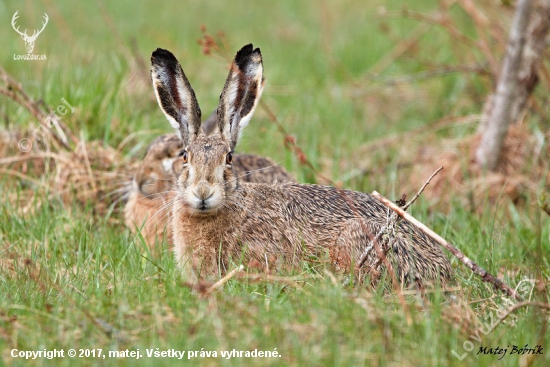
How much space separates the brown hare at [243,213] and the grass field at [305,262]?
0.72 feet

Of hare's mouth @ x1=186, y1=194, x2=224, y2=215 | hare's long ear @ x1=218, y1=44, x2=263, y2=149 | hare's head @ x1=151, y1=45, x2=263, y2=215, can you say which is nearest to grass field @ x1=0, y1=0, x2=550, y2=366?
hare's mouth @ x1=186, y1=194, x2=224, y2=215

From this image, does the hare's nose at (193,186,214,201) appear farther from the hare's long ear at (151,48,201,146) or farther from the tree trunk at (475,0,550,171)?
the tree trunk at (475,0,550,171)

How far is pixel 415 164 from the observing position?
790 centimetres

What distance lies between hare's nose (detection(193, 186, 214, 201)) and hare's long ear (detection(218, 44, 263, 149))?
590mm

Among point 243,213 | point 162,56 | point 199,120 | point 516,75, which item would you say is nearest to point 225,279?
point 243,213

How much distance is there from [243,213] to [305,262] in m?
0.56

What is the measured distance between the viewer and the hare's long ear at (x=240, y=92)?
5.22m

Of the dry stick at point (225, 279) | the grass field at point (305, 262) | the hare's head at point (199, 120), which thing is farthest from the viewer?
the hare's head at point (199, 120)

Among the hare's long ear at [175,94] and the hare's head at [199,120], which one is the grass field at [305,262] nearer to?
the hare's head at [199,120]

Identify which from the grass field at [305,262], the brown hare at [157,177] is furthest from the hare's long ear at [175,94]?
the brown hare at [157,177]

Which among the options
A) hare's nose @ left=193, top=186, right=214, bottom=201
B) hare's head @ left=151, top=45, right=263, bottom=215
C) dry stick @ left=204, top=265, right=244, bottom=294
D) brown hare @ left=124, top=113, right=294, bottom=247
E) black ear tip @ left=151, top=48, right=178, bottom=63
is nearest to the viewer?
dry stick @ left=204, top=265, right=244, bottom=294

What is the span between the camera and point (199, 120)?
5320 millimetres

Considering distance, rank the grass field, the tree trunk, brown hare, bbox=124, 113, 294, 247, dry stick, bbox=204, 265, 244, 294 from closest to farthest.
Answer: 1. the grass field
2. dry stick, bbox=204, 265, 244, 294
3. brown hare, bbox=124, 113, 294, 247
4. the tree trunk

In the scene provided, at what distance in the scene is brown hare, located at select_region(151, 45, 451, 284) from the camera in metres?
4.99
